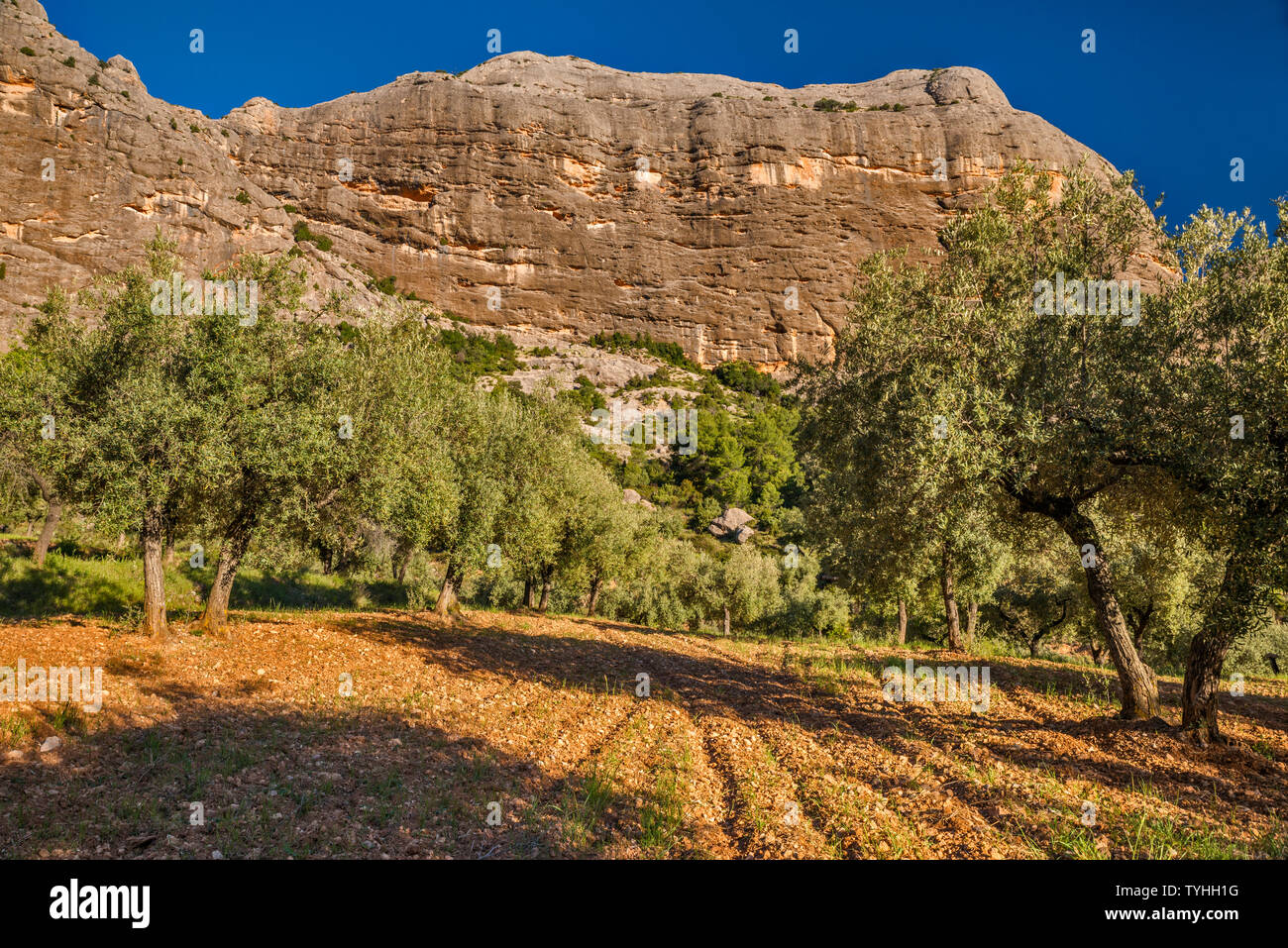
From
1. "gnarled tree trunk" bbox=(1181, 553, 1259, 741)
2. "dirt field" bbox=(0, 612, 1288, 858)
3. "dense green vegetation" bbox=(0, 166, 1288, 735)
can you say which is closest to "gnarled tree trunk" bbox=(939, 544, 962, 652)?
"dense green vegetation" bbox=(0, 166, 1288, 735)

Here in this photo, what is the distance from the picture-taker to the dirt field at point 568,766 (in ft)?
23.8

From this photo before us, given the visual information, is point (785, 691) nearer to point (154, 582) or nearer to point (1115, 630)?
point (1115, 630)

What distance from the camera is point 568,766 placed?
10250mm

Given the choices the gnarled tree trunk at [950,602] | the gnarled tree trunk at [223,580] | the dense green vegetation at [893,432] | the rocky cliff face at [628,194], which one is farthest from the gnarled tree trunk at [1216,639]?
the rocky cliff face at [628,194]

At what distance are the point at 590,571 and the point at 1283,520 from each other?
104ft

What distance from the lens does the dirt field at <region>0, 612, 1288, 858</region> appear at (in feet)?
23.8

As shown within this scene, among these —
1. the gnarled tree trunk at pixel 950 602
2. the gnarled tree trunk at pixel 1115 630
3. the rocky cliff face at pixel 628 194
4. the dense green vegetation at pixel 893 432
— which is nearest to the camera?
the dense green vegetation at pixel 893 432

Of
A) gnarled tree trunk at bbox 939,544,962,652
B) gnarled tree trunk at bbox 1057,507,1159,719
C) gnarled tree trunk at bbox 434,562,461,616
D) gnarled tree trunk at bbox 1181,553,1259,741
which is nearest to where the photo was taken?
gnarled tree trunk at bbox 1181,553,1259,741

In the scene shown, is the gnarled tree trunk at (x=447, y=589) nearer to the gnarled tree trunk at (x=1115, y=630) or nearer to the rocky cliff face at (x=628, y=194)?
the gnarled tree trunk at (x=1115, y=630)

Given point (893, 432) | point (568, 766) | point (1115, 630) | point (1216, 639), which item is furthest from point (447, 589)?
point (1216, 639)

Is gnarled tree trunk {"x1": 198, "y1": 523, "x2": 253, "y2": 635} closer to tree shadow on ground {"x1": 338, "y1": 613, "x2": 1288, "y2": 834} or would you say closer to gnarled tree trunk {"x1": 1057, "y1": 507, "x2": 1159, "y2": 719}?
tree shadow on ground {"x1": 338, "y1": 613, "x2": 1288, "y2": 834}

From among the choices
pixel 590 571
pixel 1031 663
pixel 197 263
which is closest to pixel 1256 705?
pixel 1031 663

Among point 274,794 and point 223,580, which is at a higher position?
point 223,580

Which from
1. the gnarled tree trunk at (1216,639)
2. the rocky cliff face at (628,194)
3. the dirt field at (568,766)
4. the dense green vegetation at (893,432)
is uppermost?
the rocky cliff face at (628,194)
